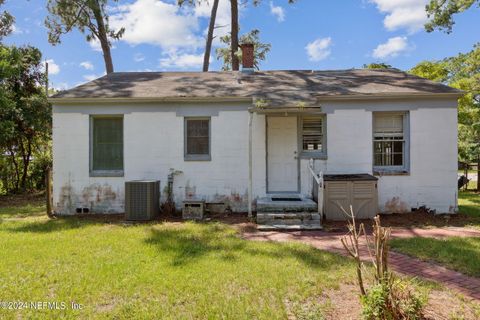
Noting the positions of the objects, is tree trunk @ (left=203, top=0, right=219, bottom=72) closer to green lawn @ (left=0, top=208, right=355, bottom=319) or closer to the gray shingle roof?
the gray shingle roof

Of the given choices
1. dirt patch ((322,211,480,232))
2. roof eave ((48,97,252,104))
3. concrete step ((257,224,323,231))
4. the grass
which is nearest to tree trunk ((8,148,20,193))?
roof eave ((48,97,252,104))

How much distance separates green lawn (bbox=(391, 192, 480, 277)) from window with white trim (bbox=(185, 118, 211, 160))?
18.1ft

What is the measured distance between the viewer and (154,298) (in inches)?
151

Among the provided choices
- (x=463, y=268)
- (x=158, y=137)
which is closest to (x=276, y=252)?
(x=463, y=268)

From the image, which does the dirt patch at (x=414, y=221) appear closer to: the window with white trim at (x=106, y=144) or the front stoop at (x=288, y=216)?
the front stoop at (x=288, y=216)

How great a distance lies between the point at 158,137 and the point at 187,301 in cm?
631

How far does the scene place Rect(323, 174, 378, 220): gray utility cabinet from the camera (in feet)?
26.7

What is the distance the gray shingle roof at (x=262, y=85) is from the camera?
30.2ft

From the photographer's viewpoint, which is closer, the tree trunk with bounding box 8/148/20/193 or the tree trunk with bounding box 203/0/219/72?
the tree trunk with bounding box 8/148/20/193

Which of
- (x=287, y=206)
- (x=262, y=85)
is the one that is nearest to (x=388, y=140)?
(x=287, y=206)

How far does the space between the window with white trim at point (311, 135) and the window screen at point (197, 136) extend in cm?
280

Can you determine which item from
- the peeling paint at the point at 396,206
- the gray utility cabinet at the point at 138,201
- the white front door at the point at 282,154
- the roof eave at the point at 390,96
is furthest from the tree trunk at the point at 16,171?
the peeling paint at the point at 396,206

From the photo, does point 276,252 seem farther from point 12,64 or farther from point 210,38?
point 210,38

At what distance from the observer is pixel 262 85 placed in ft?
34.6
